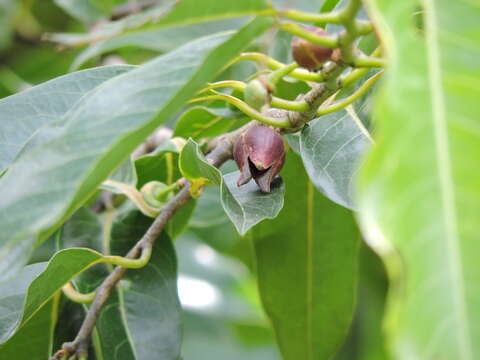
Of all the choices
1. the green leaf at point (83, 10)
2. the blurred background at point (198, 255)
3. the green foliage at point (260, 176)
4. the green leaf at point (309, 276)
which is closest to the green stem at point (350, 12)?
the green foliage at point (260, 176)

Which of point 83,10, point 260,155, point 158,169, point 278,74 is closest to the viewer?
point 278,74

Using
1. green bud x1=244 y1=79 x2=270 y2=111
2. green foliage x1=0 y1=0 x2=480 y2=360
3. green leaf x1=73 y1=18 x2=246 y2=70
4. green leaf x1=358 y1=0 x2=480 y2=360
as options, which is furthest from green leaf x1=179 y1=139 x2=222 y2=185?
green leaf x1=73 y1=18 x2=246 y2=70

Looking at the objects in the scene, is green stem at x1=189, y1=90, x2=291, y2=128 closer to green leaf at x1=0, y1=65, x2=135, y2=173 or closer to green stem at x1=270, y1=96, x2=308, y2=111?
green stem at x1=270, y1=96, x2=308, y2=111

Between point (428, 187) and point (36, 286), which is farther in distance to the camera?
point (36, 286)

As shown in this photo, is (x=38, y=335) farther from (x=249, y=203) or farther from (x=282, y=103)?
(x=282, y=103)

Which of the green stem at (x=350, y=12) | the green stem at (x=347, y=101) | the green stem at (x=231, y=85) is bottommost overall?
the green stem at (x=347, y=101)

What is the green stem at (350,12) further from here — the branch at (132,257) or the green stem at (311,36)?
the branch at (132,257)

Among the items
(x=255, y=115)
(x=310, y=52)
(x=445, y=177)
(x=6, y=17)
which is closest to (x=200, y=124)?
(x=255, y=115)
